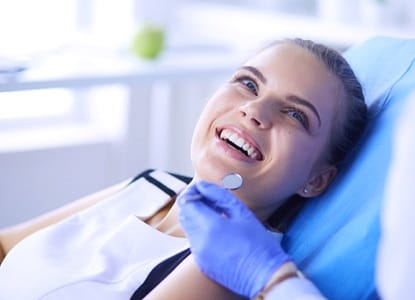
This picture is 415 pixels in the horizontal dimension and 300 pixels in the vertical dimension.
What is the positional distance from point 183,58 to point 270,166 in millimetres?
1193

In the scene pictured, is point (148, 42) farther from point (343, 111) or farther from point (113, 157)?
point (343, 111)

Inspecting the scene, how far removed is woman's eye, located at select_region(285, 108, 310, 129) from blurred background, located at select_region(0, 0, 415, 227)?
89 cm

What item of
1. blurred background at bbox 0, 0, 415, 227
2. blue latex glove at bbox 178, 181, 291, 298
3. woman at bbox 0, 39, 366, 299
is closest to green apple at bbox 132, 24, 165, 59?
blurred background at bbox 0, 0, 415, 227

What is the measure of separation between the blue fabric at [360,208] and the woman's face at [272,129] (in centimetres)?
7

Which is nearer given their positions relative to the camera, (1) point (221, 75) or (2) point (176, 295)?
(2) point (176, 295)

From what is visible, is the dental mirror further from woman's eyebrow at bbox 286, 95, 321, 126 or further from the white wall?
the white wall

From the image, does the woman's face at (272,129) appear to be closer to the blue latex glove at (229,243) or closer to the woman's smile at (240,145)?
the woman's smile at (240,145)

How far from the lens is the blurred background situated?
7.43 feet

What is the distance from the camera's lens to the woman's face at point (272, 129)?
48.4 inches

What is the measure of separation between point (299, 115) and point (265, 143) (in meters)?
0.08

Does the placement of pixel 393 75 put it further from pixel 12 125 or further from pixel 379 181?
pixel 12 125

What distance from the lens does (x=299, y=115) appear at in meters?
1.26

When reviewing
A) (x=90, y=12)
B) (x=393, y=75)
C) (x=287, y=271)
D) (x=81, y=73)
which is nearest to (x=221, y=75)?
(x=81, y=73)

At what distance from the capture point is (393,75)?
1.36 m
